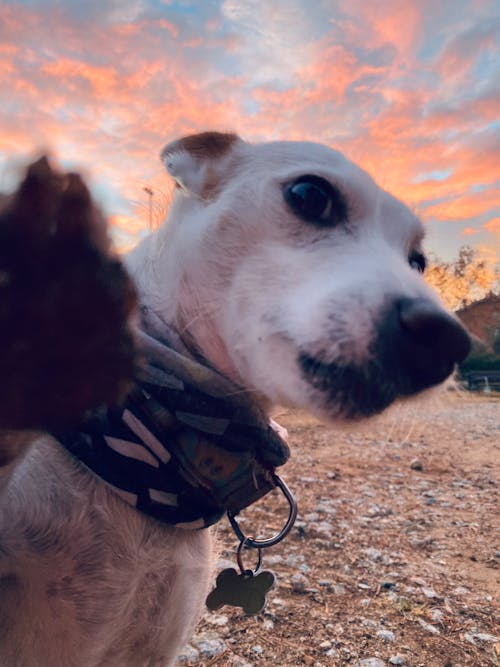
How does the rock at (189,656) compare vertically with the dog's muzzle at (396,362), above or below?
below

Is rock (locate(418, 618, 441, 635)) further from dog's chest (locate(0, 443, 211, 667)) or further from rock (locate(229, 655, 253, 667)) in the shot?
dog's chest (locate(0, 443, 211, 667))

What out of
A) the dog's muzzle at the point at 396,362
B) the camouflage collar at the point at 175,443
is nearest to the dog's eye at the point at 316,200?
the dog's muzzle at the point at 396,362

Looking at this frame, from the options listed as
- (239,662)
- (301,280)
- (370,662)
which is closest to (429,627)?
(370,662)

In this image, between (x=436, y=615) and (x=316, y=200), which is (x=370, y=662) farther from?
(x=316, y=200)

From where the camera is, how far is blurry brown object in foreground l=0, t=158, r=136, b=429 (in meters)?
0.75

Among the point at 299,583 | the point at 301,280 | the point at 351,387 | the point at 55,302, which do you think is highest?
the point at 301,280

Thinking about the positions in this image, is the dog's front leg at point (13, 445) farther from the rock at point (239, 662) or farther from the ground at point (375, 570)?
the rock at point (239, 662)

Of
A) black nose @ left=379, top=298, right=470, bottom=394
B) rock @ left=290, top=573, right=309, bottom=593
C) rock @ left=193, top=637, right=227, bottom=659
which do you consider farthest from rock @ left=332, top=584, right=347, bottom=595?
black nose @ left=379, top=298, right=470, bottom=394

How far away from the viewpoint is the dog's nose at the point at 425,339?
4.25 ft

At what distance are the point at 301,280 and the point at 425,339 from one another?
44 cm

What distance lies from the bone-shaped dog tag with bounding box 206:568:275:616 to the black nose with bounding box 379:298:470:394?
3.71 feet

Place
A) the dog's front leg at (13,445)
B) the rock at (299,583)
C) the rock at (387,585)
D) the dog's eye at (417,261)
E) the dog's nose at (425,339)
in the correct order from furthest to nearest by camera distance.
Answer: the rock at (387,585) < the rock at (299,583) < the dog's eye at (417,261) < the dog's nose at (425,339) < the dog's front leg at (13,445)

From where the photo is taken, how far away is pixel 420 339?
133cm

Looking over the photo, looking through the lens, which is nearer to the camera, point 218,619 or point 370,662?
point 370,662
